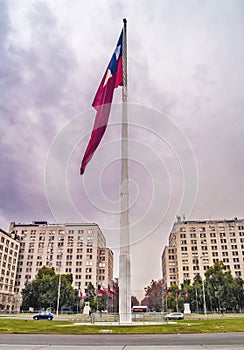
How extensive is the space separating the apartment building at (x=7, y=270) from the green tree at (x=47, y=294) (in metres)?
19.7

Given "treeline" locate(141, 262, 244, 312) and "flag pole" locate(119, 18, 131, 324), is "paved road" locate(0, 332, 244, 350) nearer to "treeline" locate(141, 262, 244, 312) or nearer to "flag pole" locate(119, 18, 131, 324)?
"flag pole" locate(119, 18, 131, 324)

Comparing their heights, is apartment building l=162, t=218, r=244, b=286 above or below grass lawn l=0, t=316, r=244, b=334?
above

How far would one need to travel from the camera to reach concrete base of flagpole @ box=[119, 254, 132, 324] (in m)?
26.0

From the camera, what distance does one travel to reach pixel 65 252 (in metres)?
131

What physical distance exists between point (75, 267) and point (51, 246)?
44.7 ft

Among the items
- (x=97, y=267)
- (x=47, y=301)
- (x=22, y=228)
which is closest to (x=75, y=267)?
(x=97, y=267)

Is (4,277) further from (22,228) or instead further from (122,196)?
(122,196)

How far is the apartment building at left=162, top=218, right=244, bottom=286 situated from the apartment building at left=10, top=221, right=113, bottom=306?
95.8ft

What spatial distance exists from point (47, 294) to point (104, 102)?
71247 mm

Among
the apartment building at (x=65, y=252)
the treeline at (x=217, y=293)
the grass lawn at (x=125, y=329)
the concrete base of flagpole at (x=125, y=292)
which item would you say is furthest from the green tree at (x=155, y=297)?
the grass lawn at (x=125, y=329)

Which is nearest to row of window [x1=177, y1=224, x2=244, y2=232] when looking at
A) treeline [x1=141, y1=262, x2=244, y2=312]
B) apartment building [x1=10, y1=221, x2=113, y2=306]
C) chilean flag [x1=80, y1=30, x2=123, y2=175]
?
apartment building [x1=10, y1=221, x2=113, y2=306]

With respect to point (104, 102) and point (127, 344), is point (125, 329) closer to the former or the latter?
point (127, 344)

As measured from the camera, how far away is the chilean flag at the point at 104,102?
896 inches

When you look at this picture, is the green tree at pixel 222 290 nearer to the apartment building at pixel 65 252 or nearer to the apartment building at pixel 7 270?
the apartment building at pixel 65 252
